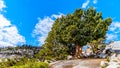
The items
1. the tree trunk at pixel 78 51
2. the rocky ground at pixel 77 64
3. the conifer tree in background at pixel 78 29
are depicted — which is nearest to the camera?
the rocky ground at pixel 77 64

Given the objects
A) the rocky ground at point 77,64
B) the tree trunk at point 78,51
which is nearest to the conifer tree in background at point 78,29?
the tree trunk at point 78,51

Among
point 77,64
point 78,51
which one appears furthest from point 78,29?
point 77,64

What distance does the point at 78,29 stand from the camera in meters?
54.1

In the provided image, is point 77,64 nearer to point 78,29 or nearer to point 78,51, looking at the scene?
point 78,29

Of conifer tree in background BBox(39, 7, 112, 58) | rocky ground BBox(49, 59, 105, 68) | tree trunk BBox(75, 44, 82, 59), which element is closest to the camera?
rocky ground BBox(49, 59, 105, 68)

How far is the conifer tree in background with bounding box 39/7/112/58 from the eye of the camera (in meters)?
54.2

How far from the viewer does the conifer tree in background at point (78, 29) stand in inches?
2133

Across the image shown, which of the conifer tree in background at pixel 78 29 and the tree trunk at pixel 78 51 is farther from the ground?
the conifer tree in background at pixel 78 29

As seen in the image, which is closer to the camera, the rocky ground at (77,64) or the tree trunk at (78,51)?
the rocky ground at (77,64)

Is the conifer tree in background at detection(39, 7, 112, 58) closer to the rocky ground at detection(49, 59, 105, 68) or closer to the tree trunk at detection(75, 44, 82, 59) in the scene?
the tree trunk at detection(75, 44, 82, 59)

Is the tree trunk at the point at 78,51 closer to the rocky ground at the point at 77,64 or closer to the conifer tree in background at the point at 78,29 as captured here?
the conifer tree in background at the point at 78,29

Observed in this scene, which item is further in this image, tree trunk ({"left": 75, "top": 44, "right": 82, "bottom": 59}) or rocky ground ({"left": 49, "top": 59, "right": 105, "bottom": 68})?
tree trunk ({"left": 75, "top": 44, "right": 82, "bottom": 59})

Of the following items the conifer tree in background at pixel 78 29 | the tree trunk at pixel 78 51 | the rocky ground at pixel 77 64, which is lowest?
the rocky ground at pixel 77 64

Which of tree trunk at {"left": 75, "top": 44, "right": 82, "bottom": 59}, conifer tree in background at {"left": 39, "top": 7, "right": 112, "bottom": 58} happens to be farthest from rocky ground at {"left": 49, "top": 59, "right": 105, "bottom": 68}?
tree trunk at {"left": 75, "top": 44, "right": 82, "bottom": 59}
